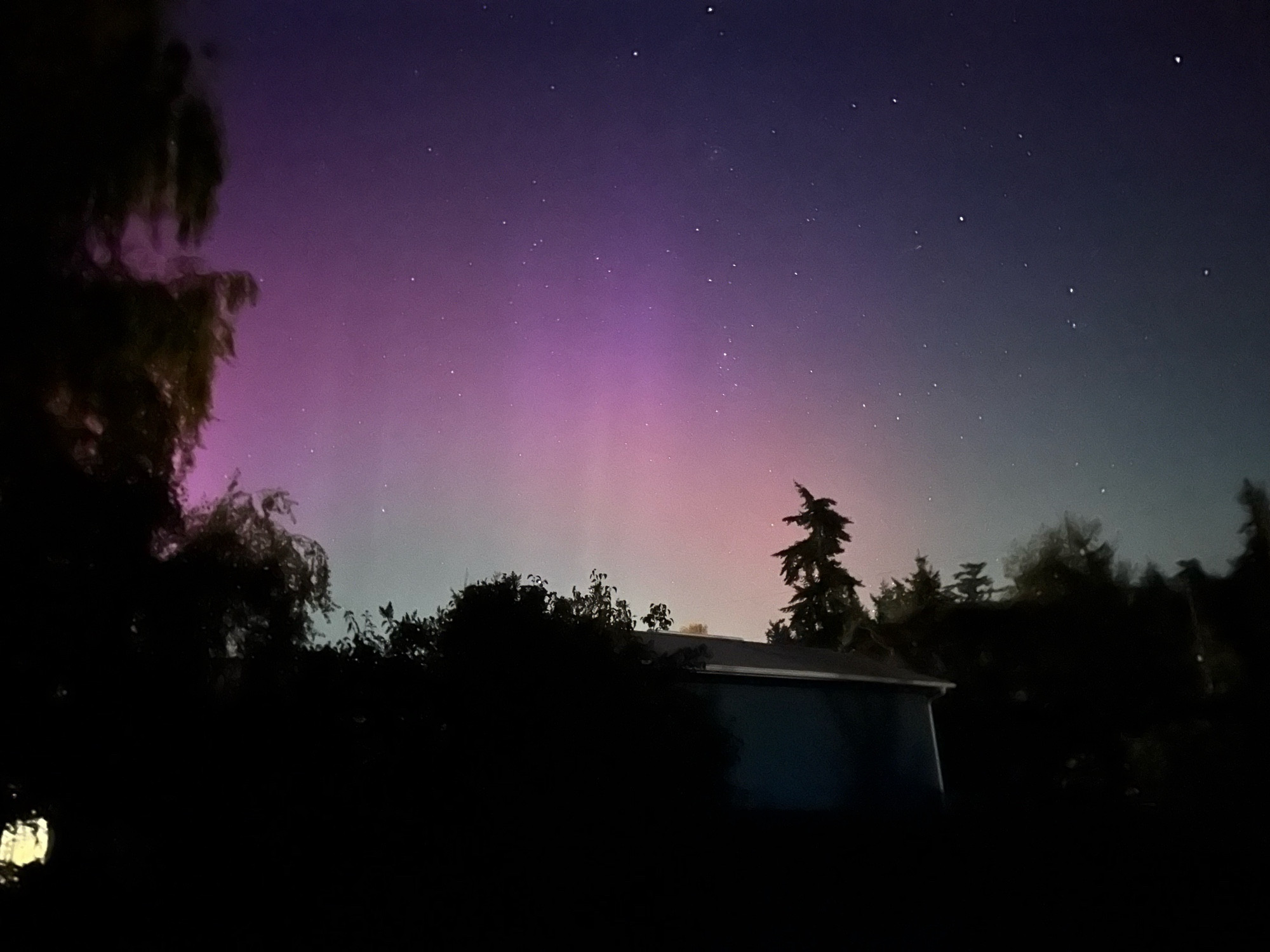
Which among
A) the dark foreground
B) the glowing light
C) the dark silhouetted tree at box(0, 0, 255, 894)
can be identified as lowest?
the dark foreground

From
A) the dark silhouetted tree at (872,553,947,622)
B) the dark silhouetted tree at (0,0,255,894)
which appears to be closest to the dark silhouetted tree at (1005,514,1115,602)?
the dark silhouetted tree at (872,553,947,622)

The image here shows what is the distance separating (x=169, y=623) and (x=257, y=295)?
4.95 m

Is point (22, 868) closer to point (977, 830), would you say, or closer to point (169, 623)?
point (169, 623)

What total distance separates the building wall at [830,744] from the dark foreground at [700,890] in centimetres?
345

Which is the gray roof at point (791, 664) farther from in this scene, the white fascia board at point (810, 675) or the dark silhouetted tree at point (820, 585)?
the dark silhouetted tree at point (820, 585)

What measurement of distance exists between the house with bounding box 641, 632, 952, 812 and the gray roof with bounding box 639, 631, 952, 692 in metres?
0.03

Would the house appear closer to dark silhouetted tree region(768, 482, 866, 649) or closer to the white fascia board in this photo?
the white fascia board

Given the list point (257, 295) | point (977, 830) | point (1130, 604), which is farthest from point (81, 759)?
point (1130, 604)

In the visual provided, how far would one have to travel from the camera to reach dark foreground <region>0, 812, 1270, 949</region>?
843cm

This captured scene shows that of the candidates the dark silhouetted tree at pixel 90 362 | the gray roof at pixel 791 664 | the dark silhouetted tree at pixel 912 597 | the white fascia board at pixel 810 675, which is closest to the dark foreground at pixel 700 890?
the dark silhouetted tree at pixel 90 362

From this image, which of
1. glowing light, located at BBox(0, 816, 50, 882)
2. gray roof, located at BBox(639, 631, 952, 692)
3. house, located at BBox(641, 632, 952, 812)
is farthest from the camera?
house, located at BBox(641, 632, 952, 812)

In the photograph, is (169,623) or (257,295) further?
(257,295)

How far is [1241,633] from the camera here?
850 inches

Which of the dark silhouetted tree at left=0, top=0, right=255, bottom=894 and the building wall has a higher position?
the dark silhouetted tree at left=0, top=0, right=255, bottom=894
